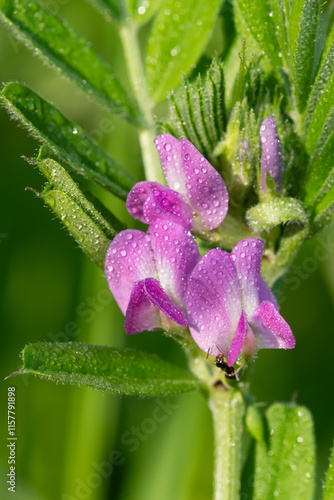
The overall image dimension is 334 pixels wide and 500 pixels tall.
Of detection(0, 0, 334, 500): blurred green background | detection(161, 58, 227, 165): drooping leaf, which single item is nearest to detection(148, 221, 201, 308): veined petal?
detection(161, 58, 227, 165): drooping leaf

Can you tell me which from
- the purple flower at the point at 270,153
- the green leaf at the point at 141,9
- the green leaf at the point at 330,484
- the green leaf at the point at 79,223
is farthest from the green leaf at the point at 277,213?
the green leaf at the point at 141,9

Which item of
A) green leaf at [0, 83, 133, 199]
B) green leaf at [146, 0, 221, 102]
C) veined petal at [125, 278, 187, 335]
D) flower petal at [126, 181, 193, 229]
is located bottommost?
veined petal at [125, 278, 187, 335]

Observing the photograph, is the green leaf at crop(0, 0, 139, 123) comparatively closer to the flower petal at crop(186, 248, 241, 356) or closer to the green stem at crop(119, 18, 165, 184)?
the green stem at crop(119, 18, 165, 184)

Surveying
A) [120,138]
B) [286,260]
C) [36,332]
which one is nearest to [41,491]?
[36,332]

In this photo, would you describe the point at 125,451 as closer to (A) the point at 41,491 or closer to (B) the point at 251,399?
(A) the point at 41,491

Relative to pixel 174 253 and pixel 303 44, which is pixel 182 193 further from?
pixel 303 44

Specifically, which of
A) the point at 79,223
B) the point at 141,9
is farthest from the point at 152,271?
the point at 141,9

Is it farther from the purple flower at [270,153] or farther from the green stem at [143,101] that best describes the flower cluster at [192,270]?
the green stem at [143,101]

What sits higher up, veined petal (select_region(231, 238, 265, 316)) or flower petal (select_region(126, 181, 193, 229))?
flower petal (select_region(126, 181, 193, 229))
